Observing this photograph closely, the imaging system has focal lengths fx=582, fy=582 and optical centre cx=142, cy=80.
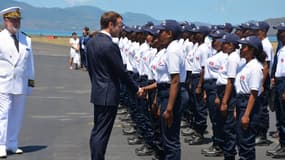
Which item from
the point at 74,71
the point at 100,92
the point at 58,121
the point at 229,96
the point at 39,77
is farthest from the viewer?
the point at 74,71

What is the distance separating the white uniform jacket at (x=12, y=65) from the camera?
909cm

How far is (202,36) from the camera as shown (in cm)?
1105

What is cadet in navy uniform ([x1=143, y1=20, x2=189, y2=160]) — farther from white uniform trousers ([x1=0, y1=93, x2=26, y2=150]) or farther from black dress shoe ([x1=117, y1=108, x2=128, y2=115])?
black dress shoe ([x1=117, y1=108, x2=128, y2=115])

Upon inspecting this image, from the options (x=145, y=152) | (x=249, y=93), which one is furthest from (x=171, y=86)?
(x=145, y=152)

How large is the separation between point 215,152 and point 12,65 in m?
3.50

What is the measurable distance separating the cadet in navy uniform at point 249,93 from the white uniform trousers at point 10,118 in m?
3.72

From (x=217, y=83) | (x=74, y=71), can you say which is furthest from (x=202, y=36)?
(x=74, y=71)

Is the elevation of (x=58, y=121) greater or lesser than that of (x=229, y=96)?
lesser

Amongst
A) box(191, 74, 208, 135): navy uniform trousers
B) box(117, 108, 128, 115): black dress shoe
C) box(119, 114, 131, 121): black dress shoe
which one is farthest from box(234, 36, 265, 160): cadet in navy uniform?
box(117, 108, 128, 115): black dress shoe

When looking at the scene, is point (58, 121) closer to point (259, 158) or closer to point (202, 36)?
point (202, 36)

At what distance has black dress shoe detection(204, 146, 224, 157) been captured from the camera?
30.5ft

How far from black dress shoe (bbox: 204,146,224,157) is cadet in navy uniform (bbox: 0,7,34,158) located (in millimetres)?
2983

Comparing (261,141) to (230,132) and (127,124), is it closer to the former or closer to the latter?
(230,132)

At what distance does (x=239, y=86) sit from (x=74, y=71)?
2092 cm
